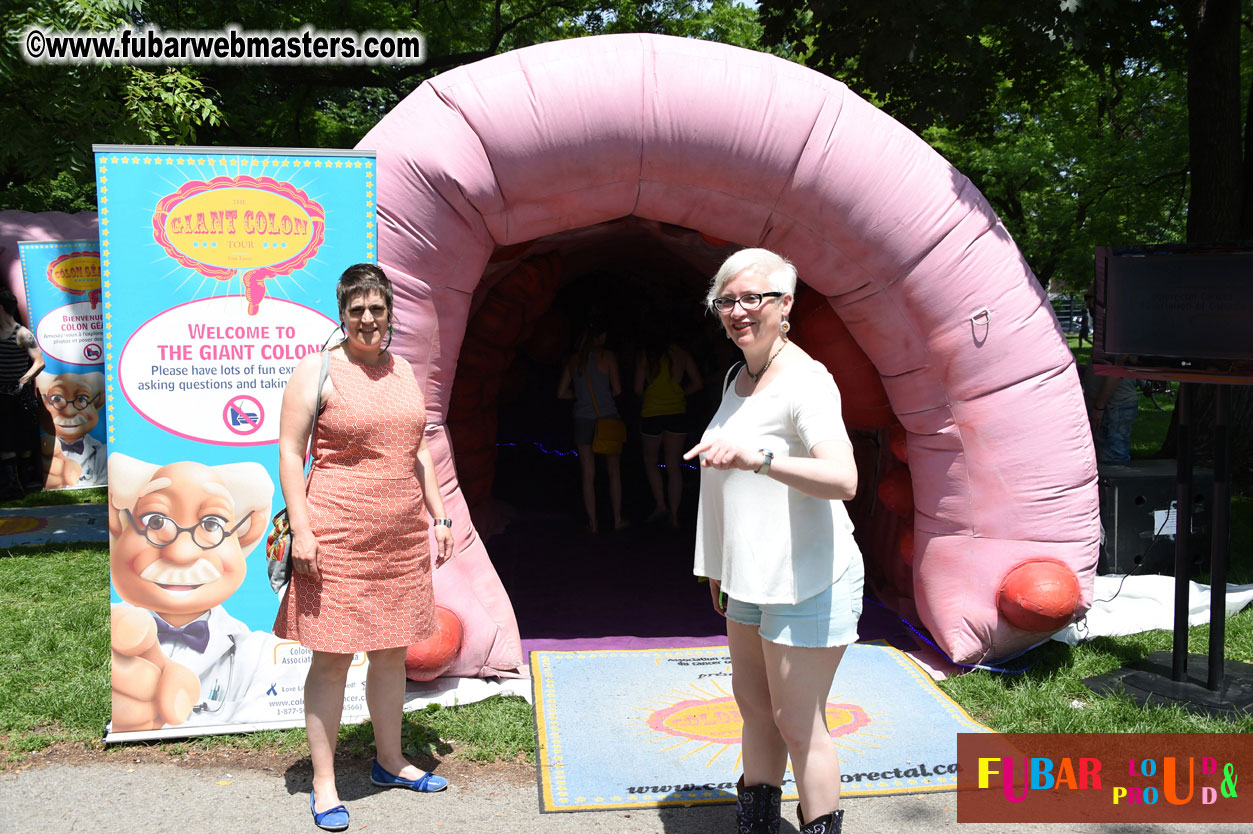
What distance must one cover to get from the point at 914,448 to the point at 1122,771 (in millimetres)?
1540

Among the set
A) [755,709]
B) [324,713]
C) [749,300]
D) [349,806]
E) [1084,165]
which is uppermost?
[1084,165]

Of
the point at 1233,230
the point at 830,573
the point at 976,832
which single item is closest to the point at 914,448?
the point at 976,832

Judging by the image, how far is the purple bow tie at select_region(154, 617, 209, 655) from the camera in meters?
3.46

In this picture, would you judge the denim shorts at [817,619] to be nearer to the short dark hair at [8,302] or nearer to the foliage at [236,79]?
the foliage at [236,79]

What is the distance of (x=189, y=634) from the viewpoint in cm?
348

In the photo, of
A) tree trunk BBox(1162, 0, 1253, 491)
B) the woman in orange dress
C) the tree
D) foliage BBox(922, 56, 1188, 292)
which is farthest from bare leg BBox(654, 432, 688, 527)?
foliage BBox(922, 56, 1188, 292)

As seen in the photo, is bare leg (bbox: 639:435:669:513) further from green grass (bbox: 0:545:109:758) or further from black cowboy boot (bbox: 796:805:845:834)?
black cowboy boot (bbox: 796:805:845:834)

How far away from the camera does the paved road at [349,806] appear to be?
9.84ft

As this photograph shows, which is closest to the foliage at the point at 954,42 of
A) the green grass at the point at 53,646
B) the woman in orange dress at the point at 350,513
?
the woman in orange dress at the point at 350,513

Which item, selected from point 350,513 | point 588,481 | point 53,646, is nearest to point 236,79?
point 588,481

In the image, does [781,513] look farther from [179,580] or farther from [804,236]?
[179,580]

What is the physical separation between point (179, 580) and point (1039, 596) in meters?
3.30

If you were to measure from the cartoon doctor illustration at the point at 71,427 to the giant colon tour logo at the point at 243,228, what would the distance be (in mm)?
6411

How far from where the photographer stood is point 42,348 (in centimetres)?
888
